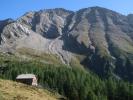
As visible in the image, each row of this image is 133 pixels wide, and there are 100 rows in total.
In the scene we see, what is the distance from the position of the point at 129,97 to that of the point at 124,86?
219 inches

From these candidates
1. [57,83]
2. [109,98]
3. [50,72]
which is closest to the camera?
[109,98]

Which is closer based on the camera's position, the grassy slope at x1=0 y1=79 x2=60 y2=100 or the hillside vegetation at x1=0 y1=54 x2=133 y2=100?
the grassy slope at x1=0 y1=79 x2=60 y2=100

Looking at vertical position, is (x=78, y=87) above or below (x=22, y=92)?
below

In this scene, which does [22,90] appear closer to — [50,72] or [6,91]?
[6,91]

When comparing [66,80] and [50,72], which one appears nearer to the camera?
[66,80]

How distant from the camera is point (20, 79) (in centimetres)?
13312

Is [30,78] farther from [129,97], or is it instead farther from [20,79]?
[129,97]

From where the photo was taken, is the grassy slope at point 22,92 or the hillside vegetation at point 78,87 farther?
the hillside vegetation at point 78,87

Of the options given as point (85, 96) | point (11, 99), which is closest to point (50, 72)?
point (85, 96)

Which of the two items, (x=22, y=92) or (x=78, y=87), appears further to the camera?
(x=78, y=87)

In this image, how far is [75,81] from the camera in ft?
506

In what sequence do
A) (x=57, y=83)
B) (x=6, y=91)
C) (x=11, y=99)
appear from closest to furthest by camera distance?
(x=11, y=99) → (x=6, y=91) → (x=57, y=83)

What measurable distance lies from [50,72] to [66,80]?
74.2ft

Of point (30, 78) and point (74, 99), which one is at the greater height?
point (30, 78)
